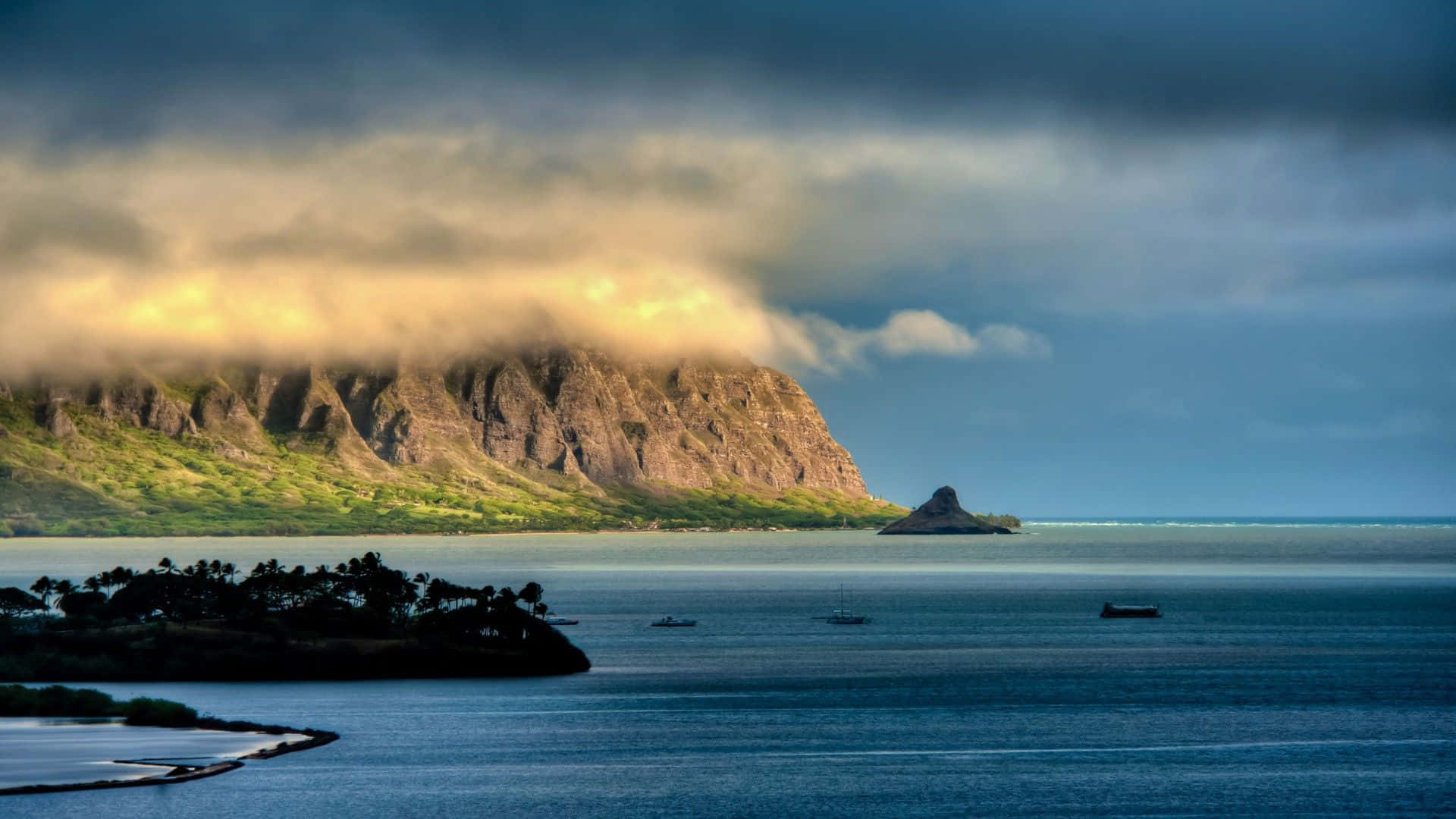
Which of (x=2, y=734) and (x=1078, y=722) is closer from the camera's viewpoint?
(x=2, y=734)

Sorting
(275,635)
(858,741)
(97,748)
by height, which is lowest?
(858,741)

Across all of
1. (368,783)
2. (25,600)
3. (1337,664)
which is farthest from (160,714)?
(1337,664)

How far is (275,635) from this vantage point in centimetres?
17462

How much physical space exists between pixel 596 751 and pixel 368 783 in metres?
20.1

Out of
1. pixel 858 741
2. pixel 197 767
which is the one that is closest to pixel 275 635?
pixel 197 767

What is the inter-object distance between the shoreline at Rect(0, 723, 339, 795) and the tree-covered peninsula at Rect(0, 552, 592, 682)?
1878 inches

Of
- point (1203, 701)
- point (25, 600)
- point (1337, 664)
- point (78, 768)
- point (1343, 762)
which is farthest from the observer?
point (25, 600)

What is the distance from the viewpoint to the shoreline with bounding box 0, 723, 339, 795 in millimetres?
92750

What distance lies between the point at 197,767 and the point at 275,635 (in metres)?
75.6

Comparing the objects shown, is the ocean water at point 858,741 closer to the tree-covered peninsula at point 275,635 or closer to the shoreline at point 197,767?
the shoreline at point 197,767

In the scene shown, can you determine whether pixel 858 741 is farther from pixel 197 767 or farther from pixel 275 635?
pixel 275 635

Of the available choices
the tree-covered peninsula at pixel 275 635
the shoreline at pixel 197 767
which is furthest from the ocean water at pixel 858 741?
the tree-covered peninsula at pixel 275 635

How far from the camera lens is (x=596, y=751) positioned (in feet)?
377

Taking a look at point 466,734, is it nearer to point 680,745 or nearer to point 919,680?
point 680,745
